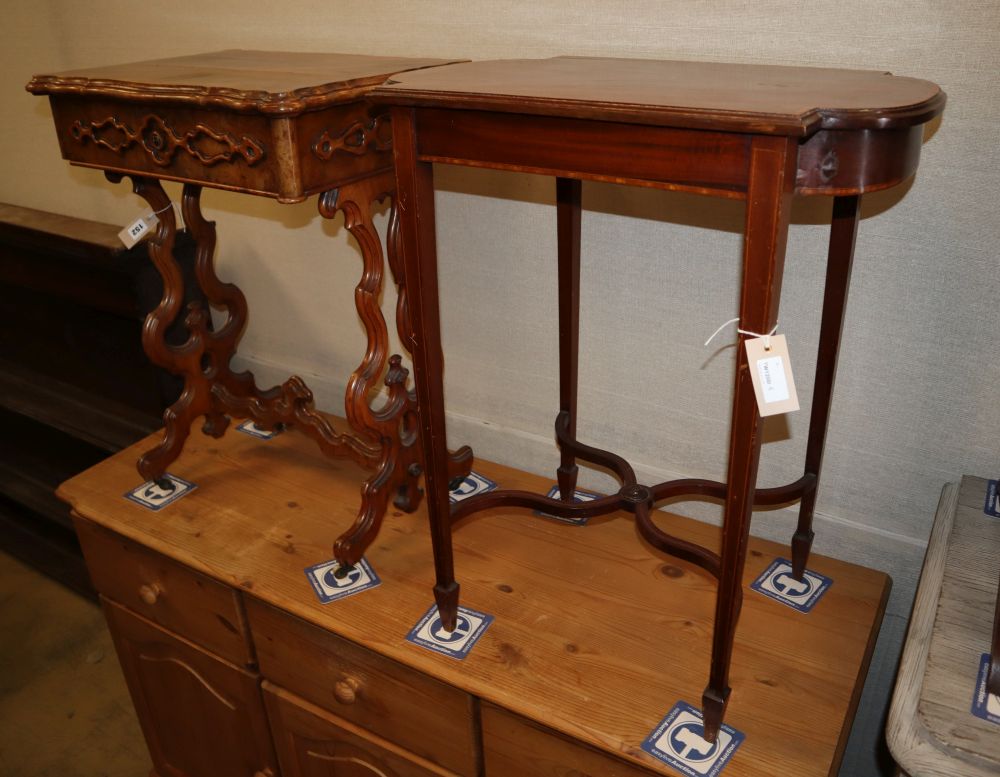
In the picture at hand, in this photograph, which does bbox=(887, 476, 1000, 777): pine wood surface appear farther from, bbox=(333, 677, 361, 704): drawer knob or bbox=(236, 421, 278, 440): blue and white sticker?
bbox=(236, 421, 278, 440): blue and white sticker

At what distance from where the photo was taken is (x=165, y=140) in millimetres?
1210

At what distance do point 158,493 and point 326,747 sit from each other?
0.57 m

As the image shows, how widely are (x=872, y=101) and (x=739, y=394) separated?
305mm

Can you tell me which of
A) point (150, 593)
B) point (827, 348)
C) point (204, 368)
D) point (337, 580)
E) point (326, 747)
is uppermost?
point (827, 348)

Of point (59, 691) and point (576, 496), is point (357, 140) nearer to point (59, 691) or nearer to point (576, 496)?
point (576, 496)

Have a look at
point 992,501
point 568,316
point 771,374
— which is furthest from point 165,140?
point 992,501

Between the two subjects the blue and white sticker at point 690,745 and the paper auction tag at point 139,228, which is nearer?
the blue and white sticker at point 690,745

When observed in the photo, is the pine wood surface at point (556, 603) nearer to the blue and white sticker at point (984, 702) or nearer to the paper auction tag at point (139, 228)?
the blue and white sticker at point (984, 702)

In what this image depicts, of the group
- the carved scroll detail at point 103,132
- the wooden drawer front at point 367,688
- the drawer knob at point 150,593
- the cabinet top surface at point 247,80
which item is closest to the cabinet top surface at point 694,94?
the cabinet top surface at point 247,80

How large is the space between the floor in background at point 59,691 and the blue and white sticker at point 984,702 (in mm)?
1796

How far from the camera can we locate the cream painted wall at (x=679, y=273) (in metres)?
1.12

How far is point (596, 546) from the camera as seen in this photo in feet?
4.79

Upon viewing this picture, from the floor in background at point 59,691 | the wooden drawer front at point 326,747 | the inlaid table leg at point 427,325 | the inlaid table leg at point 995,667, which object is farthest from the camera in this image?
the floor in background at point 59,691

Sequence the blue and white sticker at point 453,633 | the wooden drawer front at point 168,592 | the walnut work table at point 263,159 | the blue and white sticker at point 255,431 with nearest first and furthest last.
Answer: the walnut work table at point 263,159, the blue and white sticker at point 453,633, the wooden drawer front at point 168,592, the blue and white sticker at point 255,431
